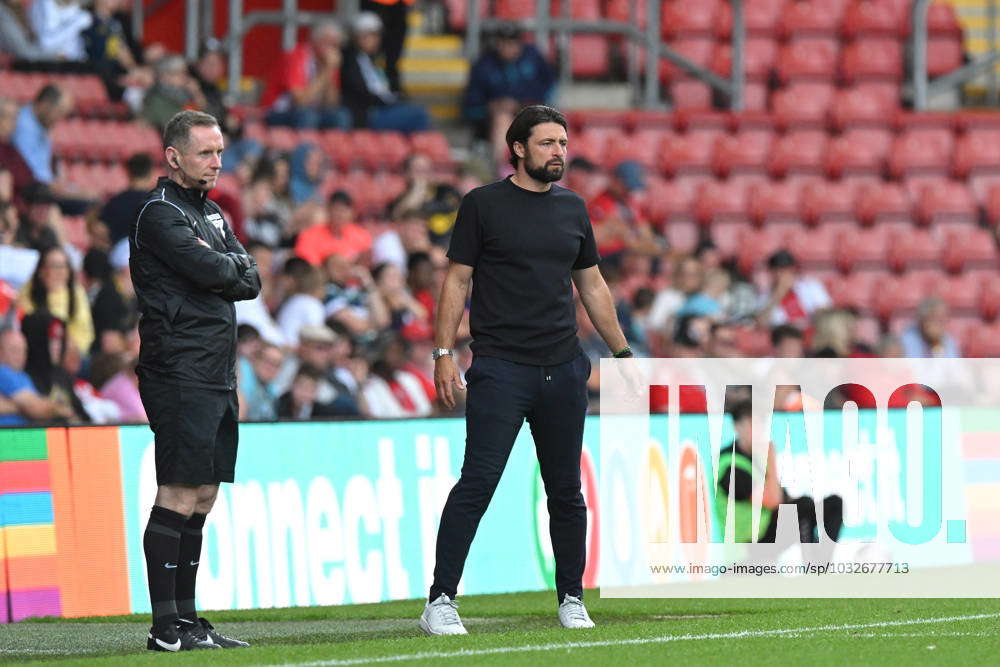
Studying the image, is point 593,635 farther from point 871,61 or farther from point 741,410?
point 871,61

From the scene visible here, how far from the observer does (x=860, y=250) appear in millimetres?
18266

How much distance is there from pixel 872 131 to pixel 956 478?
731 cm

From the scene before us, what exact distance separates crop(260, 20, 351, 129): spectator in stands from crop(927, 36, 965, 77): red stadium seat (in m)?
6.40

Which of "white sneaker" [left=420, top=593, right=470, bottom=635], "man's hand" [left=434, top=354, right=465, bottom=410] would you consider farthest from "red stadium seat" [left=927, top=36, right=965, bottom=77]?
"white sneaker" [left=420, top=593, right=470, bottom=635]

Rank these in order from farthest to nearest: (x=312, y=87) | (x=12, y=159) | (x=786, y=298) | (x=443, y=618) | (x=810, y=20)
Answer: (x=810, y=20) < (x=312, y=87) < (x=786, y=298) < (x=12, y=159) < (x=443, y=618)

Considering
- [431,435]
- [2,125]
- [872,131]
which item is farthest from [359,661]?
[872,131]

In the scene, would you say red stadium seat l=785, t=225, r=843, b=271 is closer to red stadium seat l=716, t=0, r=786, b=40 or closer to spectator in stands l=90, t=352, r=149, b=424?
red stadium seat l=716, t=0, r=786, b=40

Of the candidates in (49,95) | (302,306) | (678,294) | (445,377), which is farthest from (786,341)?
(445,377)

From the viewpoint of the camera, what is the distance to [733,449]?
11672mm

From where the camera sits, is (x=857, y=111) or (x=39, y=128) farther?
(x=857, y=111)

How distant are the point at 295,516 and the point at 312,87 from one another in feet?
25.1

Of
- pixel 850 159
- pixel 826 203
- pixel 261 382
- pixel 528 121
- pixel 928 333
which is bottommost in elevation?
pixel 928 333

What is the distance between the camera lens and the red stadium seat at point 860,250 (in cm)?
1823

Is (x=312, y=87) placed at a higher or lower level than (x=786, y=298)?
higher
